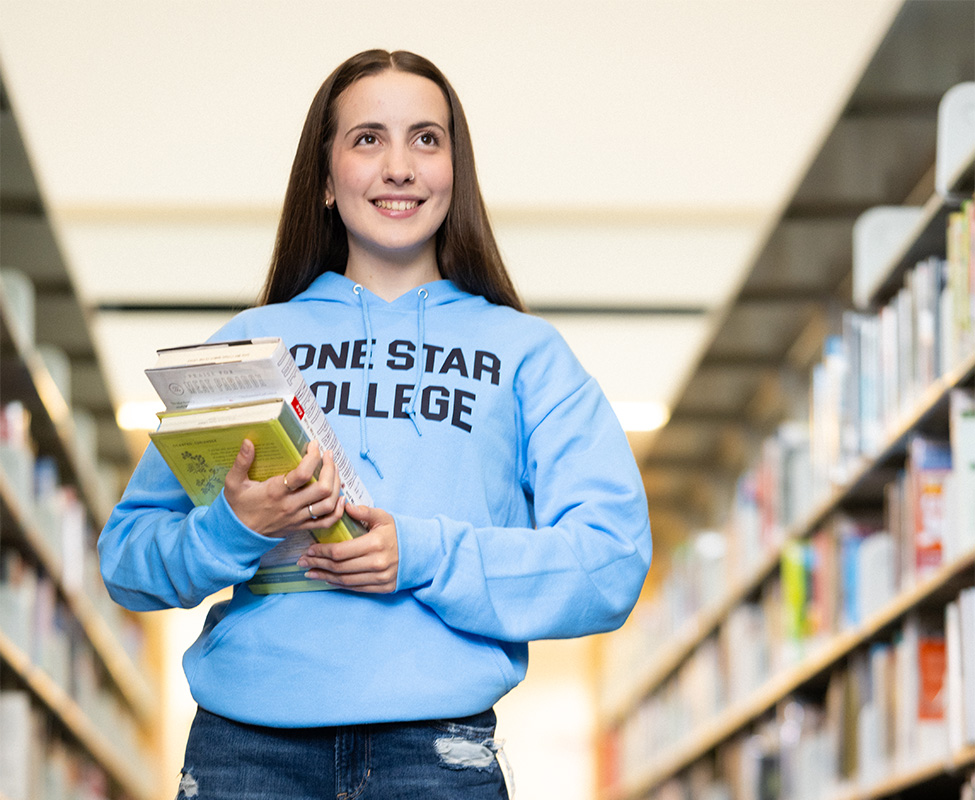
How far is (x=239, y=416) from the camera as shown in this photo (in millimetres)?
1179

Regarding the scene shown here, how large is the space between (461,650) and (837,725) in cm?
240

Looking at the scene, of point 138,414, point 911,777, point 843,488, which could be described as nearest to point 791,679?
point 843,488

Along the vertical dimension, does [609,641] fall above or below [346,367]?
above

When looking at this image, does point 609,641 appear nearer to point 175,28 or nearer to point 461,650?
point 175,28

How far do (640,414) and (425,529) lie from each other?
5642 millimetres

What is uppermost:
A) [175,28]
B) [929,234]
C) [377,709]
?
[175,28]

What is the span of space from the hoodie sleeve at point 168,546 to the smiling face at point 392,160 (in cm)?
35

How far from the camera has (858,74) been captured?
9.31ft

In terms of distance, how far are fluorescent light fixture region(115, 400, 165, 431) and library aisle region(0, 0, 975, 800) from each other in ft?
0.69

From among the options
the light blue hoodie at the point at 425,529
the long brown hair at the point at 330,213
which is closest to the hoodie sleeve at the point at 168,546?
the light blue hoodie at the point at 425,529

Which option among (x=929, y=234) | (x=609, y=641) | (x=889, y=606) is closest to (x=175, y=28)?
(x=929, y=234)

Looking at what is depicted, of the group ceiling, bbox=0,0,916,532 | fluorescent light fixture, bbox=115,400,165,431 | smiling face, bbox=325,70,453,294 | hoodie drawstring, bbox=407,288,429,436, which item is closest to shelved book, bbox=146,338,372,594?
hoodie drawstring, bbox=407,288,429,436

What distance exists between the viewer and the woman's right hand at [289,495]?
1200mm

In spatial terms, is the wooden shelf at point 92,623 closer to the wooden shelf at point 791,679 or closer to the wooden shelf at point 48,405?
the wooden shelf at point 48,405
